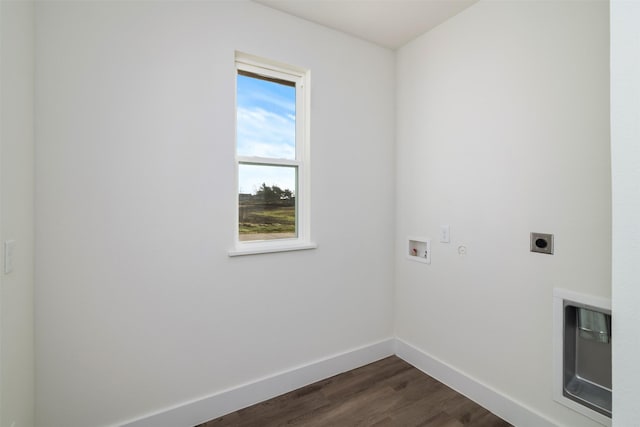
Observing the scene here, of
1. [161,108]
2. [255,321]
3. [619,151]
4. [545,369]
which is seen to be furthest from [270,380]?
[619,151]

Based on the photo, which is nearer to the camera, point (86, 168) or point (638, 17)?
point (638, 17)

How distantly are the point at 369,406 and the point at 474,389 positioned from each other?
73cm

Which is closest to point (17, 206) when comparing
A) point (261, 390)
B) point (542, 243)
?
point (261, 390)

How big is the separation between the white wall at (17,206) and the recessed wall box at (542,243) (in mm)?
2556

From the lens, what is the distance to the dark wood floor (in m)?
1.82

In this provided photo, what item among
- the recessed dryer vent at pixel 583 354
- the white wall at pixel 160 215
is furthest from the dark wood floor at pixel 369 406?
the recessed dryer vent at pixel 583 354

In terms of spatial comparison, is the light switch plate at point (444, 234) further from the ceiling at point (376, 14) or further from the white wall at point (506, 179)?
the ceiling at point (376, 14)

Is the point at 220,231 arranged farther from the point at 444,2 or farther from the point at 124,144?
the point at 444,2

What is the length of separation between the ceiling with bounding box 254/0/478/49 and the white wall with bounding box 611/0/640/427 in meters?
1.54

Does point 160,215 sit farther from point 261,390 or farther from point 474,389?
point 474,389

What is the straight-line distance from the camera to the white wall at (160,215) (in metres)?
1.49

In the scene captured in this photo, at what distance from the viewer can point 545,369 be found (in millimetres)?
1660

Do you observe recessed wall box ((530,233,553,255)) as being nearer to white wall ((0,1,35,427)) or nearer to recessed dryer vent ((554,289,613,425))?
recessed dryer vent ((554,289,613,425))

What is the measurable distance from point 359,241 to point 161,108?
5.54 feet
